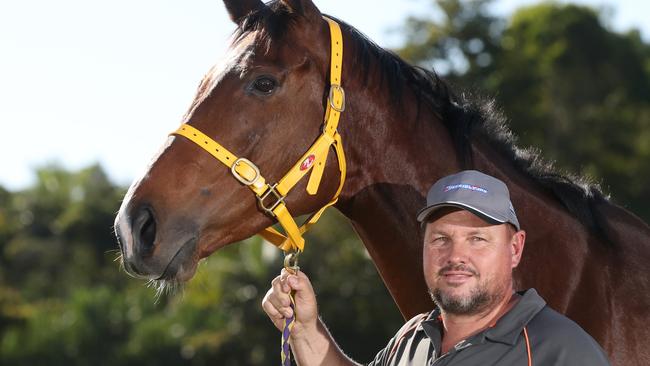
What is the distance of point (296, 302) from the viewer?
4.01 meters

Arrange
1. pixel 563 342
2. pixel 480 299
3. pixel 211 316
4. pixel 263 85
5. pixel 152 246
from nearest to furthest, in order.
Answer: pixel 563 342 → pixel 480 299 → pixel 152 246 → pixel 263 85 → pixel 211 316

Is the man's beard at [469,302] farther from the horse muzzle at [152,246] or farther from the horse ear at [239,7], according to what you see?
Answer: the horse ear at [239,7]

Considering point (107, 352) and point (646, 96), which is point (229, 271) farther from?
point (646, 96)

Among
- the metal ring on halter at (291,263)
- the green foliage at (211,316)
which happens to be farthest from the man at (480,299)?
the green foliage at (211,316)

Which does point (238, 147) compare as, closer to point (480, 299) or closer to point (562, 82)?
point (480, 299)

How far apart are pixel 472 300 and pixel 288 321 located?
0.94 metres

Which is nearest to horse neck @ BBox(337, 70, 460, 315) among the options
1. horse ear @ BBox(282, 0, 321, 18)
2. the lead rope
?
horse ear @ BBox(282, 0, 321, 18)

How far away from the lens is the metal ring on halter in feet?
13.0

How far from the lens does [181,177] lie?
3.99m

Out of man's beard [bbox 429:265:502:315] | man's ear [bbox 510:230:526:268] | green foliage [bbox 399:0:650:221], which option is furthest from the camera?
green foliage [bbox 399:0:650:221]

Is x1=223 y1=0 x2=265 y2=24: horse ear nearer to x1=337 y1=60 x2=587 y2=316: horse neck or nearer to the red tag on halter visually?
x1=337 y1=60 x2=587 y2=316: horse neck

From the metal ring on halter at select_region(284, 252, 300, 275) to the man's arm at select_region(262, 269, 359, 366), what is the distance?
0.07 feet

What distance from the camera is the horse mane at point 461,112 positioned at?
4297 mm

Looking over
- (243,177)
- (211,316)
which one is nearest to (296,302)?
(243,177)
